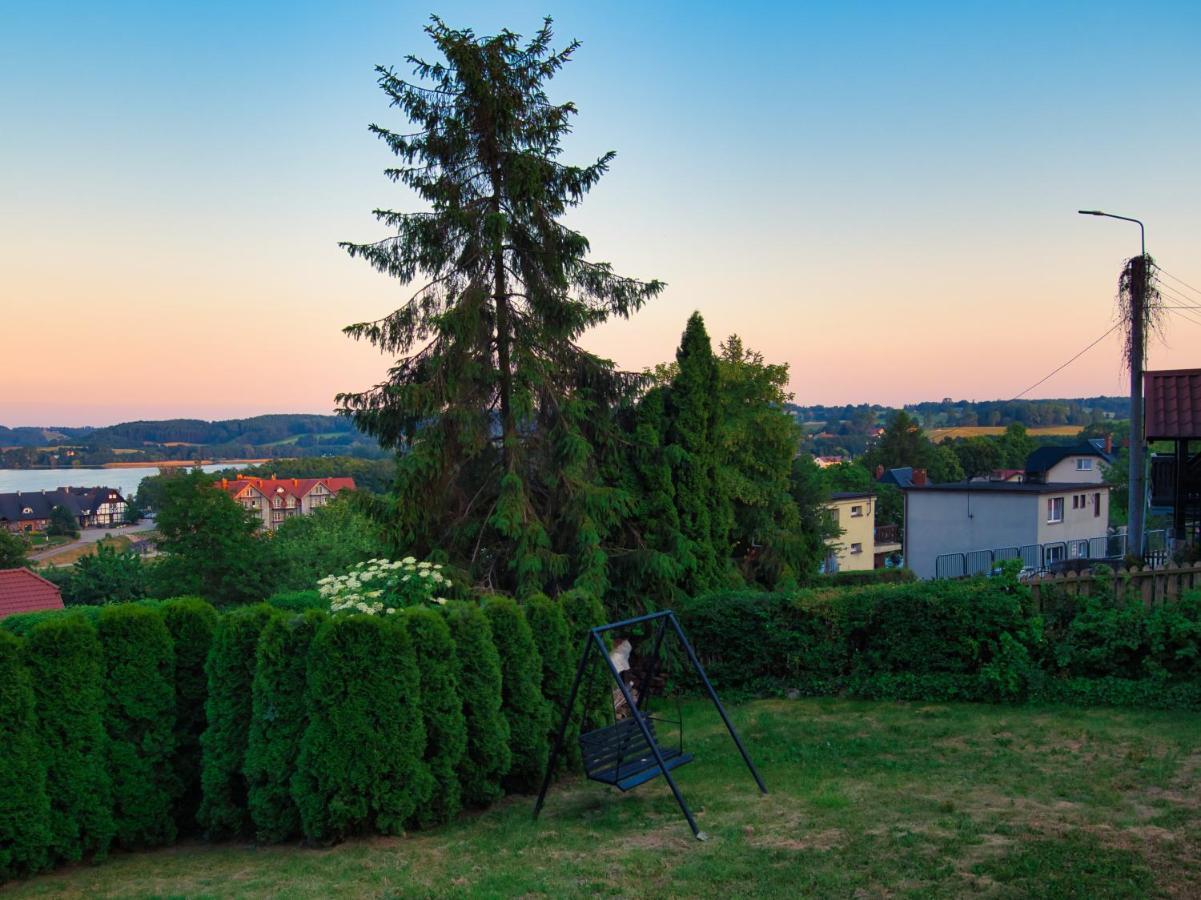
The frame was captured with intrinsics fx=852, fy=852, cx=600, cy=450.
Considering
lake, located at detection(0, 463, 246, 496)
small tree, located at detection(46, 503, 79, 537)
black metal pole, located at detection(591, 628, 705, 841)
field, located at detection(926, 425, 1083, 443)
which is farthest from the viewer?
field, located at detection(926, 425, 1083, 443)

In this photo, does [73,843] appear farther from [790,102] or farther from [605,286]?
[790,102]

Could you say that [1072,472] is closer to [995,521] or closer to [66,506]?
[995,521]

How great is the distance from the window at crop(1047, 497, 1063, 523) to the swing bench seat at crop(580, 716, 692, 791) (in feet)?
114

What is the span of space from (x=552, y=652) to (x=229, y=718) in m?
2.95

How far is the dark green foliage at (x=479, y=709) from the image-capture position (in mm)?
7559

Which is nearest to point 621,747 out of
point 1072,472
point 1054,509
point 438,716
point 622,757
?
point 622,757

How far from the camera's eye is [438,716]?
23.7 feet

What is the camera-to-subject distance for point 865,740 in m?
9.07

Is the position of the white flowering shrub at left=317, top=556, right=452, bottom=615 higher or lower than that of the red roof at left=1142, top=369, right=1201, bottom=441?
lower

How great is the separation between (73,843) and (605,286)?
10.9 m

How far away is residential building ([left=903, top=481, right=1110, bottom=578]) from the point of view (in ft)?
117

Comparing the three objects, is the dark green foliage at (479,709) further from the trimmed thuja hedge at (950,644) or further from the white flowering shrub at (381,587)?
the trimmed thuja hedge at (950,644)

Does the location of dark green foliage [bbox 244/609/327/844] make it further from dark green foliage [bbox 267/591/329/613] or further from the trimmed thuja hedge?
the trimmed thuja hedge

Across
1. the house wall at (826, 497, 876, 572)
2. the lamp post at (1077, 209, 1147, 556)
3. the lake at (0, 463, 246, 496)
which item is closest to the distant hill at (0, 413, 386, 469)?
the lake at (0, 463, 246, 496)
